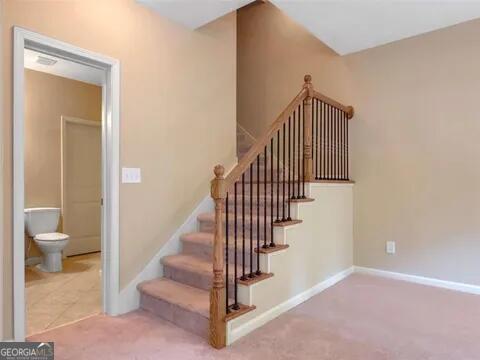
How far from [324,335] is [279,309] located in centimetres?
44

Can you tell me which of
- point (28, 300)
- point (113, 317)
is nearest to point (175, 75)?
point (113, 317)

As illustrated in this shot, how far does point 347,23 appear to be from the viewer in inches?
123

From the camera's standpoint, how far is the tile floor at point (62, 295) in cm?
254

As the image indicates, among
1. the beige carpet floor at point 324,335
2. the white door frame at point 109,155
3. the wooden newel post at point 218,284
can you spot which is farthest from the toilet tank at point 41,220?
the wooden newel post at point 218,284

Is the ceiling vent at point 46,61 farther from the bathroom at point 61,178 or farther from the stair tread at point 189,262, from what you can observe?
the stair tread at point 189,262

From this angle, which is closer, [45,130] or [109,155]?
[109,155]

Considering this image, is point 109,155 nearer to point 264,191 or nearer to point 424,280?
point 264,191

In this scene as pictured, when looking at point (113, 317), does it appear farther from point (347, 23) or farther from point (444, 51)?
point (444, 51)

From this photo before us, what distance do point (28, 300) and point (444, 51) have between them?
4518 mm

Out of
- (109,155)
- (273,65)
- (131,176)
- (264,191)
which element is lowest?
(264,191)

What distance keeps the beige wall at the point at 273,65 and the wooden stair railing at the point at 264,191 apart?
1.93 ft

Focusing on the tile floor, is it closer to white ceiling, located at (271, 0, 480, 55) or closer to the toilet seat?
the toilet seat

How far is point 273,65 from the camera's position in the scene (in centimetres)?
456

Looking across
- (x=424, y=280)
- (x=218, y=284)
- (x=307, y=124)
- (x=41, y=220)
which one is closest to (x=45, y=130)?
(x=41, y=220)
